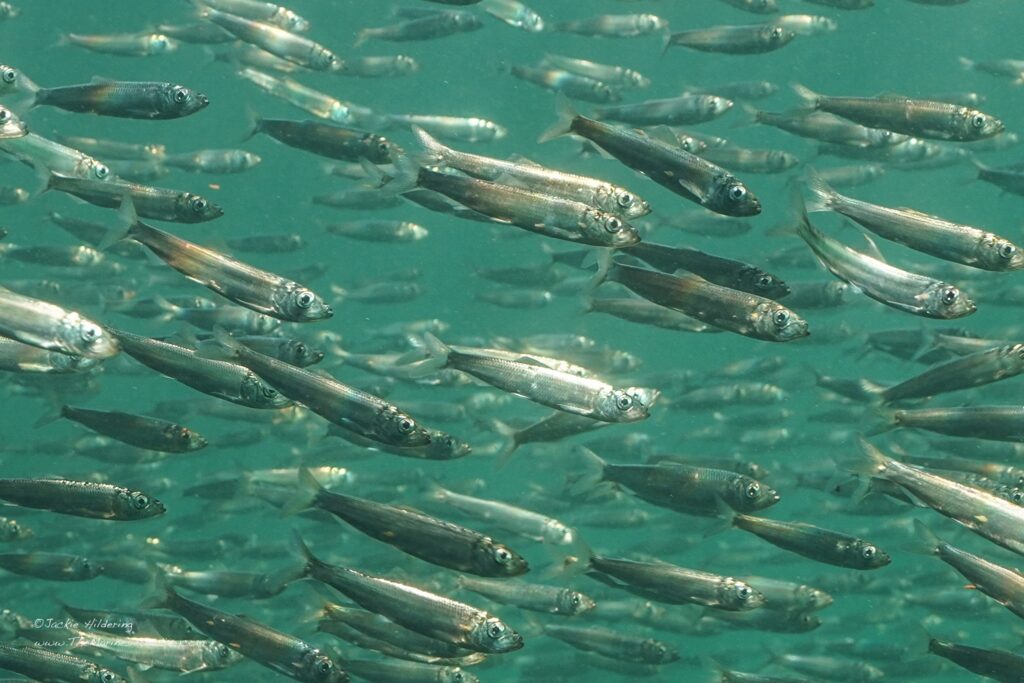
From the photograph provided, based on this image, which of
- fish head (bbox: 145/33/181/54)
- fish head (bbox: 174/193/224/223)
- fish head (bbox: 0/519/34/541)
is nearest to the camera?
fish head (bbox: 174/193/224/223)

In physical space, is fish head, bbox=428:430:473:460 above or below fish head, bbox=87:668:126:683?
above

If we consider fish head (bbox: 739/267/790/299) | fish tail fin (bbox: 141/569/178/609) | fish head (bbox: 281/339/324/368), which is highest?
fish head (bbox: 739/267/790/299)

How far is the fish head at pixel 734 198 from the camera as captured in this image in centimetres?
461

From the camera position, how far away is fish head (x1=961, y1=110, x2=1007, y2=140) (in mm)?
5875

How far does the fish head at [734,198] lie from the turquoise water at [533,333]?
0.23 meters

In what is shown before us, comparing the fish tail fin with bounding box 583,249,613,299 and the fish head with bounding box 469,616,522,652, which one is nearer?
the fish head with bounding box 469,616,522,652

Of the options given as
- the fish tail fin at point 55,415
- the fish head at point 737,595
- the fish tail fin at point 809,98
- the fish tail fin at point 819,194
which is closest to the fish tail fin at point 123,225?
the fish tail fin at point 55,415

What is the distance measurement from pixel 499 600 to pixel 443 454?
50.1 inches

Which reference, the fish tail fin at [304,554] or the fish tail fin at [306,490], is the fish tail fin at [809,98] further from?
the fish tail fin at [304,554]

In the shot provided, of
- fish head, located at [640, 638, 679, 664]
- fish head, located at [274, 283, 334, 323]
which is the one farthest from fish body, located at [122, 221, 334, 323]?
fish head, located at [640, 638, 679, 664]

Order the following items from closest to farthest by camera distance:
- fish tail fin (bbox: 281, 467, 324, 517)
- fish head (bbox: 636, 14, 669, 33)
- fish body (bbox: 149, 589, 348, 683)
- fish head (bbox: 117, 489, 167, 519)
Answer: fish tail fin (bbox: 281, 467, 324, 517) → fish body (bbox: 149, 589, 348, 683) → fish head (bbox: 117, 489, 167, 519) → fish head (bbox: 636, 14, 669, 33)

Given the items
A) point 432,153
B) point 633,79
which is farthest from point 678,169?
point 633,79

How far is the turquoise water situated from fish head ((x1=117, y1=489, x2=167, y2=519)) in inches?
33.4

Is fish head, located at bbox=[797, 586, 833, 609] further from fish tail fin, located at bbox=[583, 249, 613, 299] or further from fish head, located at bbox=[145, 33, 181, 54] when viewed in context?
fish head, located at bbox=[145, 33, 181, 54]
